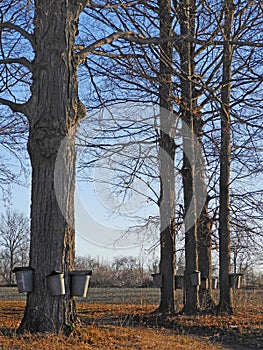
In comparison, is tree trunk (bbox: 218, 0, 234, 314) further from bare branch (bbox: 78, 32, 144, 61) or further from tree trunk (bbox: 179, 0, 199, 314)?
bare branch (bbox: 78, 32, 144, 61)

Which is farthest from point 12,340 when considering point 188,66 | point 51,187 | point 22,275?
point 188,66

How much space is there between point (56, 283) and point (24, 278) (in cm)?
50

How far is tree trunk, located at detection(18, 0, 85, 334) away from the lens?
855 centimetres

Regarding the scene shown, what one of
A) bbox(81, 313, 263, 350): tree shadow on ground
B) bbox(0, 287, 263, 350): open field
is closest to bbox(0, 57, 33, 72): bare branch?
bbox(0, 287, 263, 350): open field

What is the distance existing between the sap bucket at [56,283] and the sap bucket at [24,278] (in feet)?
1.02

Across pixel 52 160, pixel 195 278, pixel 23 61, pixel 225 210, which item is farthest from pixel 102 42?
pixel 195 278

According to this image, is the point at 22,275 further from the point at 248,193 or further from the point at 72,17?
the point at 248,193

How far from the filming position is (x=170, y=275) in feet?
50.6

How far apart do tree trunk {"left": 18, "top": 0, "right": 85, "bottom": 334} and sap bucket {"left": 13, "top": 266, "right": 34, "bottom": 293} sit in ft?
0.30

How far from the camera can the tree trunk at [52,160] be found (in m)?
8.55

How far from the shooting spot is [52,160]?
29.0 feet

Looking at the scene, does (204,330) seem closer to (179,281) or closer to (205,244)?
(179,281)

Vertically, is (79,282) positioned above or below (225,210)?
below

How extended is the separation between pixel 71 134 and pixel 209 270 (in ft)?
29.8
